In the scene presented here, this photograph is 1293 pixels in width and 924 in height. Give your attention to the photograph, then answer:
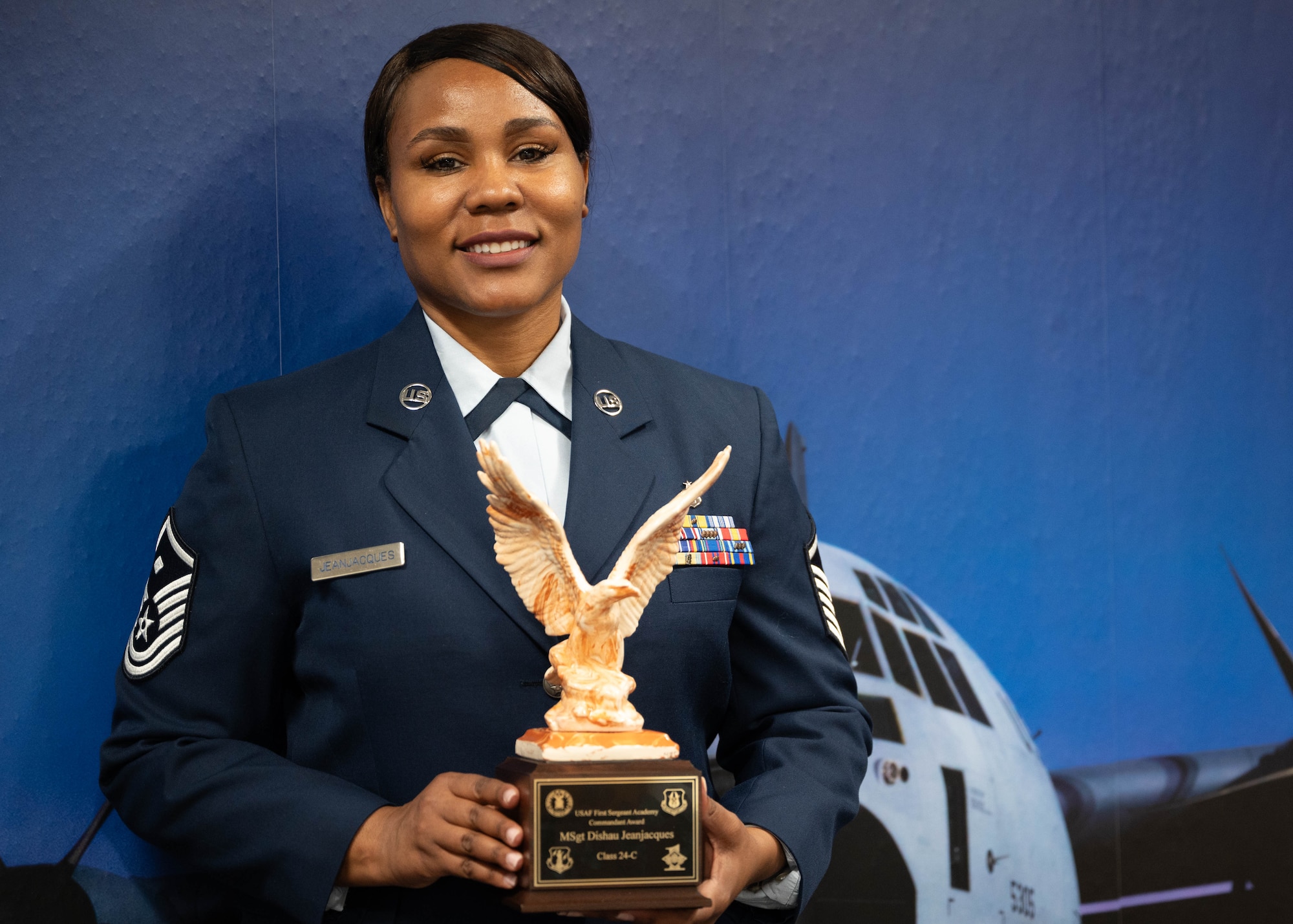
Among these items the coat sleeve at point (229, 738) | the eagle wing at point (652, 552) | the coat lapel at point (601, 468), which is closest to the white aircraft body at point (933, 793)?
the coat lapel at point (601, 468)

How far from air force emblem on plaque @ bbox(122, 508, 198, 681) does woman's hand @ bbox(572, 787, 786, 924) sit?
752 millimetres

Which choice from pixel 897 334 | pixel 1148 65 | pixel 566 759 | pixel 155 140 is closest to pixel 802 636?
pixel 566 759

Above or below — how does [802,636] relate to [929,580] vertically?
below

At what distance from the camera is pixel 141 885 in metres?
2.25

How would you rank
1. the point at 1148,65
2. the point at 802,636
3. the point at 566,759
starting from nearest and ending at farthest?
the point at 566,759, the point at 802,636, the point at 1148,65

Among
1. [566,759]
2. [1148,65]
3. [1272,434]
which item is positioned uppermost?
[1148,65]

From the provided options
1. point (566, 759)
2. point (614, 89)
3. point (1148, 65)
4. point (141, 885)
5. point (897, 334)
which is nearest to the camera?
point (566, 759)

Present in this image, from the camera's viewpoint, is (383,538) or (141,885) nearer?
(383,538)

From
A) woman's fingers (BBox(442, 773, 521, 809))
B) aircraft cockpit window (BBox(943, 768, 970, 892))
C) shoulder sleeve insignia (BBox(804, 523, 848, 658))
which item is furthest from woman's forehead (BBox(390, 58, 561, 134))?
aircraft cockpit window (BBox(943, 768, 970, 892))

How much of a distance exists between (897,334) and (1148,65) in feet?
3.10

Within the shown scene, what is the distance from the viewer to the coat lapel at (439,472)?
1781mm

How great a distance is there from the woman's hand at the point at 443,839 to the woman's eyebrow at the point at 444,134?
0.92 metres

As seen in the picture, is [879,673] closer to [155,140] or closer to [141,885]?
[141,885]

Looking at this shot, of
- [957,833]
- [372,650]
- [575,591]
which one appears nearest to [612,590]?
[575,591]
